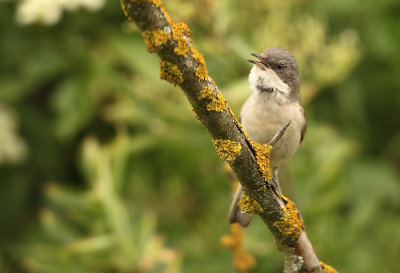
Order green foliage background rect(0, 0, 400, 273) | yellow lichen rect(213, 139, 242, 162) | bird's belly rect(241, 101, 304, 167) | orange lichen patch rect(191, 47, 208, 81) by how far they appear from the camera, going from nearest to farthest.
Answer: orange lichen patch rect(191, 47, 208, 81) < yellow lichen rect(213, 139, 242, 162) < bird's belly rect(241, 101, 304, 167) < green foliage background rect(0, 0, 400, 273)

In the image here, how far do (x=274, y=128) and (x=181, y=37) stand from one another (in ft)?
4.56

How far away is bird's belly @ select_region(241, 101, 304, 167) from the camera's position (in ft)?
10.0

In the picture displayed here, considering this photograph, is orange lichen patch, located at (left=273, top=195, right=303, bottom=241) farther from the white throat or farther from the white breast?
the white throat

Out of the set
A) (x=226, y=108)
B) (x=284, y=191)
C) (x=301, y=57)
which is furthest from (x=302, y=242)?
(x=301, y=57)

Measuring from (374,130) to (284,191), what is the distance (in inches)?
80.9

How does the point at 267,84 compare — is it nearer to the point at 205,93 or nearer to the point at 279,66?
the point at 279,66

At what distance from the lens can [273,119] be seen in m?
3.06

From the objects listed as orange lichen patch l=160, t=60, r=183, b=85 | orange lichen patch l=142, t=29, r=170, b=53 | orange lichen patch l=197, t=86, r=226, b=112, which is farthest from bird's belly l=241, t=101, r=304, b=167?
orange lichen patch l=142, t=29, r=170, b=53

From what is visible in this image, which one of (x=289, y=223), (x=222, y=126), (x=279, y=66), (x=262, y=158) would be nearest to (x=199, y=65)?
(x=222, y=126)

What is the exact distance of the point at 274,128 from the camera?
305 centimetres

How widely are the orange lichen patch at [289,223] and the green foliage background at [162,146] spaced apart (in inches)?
57.5

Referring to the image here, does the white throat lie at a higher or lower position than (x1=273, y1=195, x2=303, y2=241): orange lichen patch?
higher

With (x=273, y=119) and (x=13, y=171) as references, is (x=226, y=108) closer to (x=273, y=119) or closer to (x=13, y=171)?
(x=273, y=119)

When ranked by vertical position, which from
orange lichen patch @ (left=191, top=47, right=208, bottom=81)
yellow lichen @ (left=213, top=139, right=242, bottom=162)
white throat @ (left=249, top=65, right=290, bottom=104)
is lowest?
yellow lichen @ (left=213, top=139, right=242, bottom=162)
